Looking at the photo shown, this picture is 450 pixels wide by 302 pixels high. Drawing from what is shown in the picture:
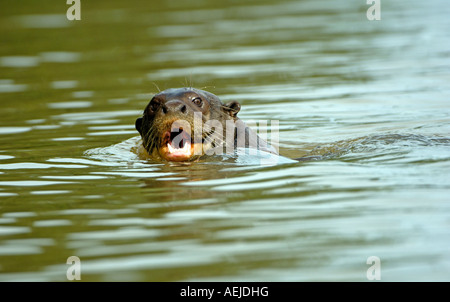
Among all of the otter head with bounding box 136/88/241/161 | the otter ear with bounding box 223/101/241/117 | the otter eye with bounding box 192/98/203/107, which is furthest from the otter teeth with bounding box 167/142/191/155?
the otter ear with bounding box 223/101/241/117

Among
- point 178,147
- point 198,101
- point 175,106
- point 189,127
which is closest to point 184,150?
point 178,147

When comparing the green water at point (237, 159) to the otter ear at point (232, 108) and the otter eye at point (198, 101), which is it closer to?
the otter eye at point (198, 101)

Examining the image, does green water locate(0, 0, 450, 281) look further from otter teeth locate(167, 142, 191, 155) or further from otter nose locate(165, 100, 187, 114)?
otter nose locate(165, 100, 187, 114)

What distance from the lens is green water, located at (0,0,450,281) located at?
16.3ft

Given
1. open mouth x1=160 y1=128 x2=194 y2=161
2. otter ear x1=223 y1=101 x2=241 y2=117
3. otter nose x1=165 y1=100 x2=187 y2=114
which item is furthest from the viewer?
otter ear x1=223 y1=101 x2=241 y2=117

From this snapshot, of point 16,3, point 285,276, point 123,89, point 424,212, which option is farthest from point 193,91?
point 16,3

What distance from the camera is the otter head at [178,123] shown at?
7.33m

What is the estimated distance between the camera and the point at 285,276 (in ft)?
14.9

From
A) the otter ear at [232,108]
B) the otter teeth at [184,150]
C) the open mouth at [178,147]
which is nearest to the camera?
the open mouth at [178,147]

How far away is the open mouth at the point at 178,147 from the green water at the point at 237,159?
0.13 m

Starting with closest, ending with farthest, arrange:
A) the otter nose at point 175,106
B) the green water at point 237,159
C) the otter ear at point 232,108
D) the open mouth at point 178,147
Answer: the green water at point 237,159, the otter nose at point 175,106, the open mouth at point 178,147, the otter ear at point 232,108

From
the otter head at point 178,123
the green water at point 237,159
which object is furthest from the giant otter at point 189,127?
the green water at point 237,159

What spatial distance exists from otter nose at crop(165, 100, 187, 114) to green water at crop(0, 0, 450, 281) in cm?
53

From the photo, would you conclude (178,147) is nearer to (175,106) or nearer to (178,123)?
(178,123)
